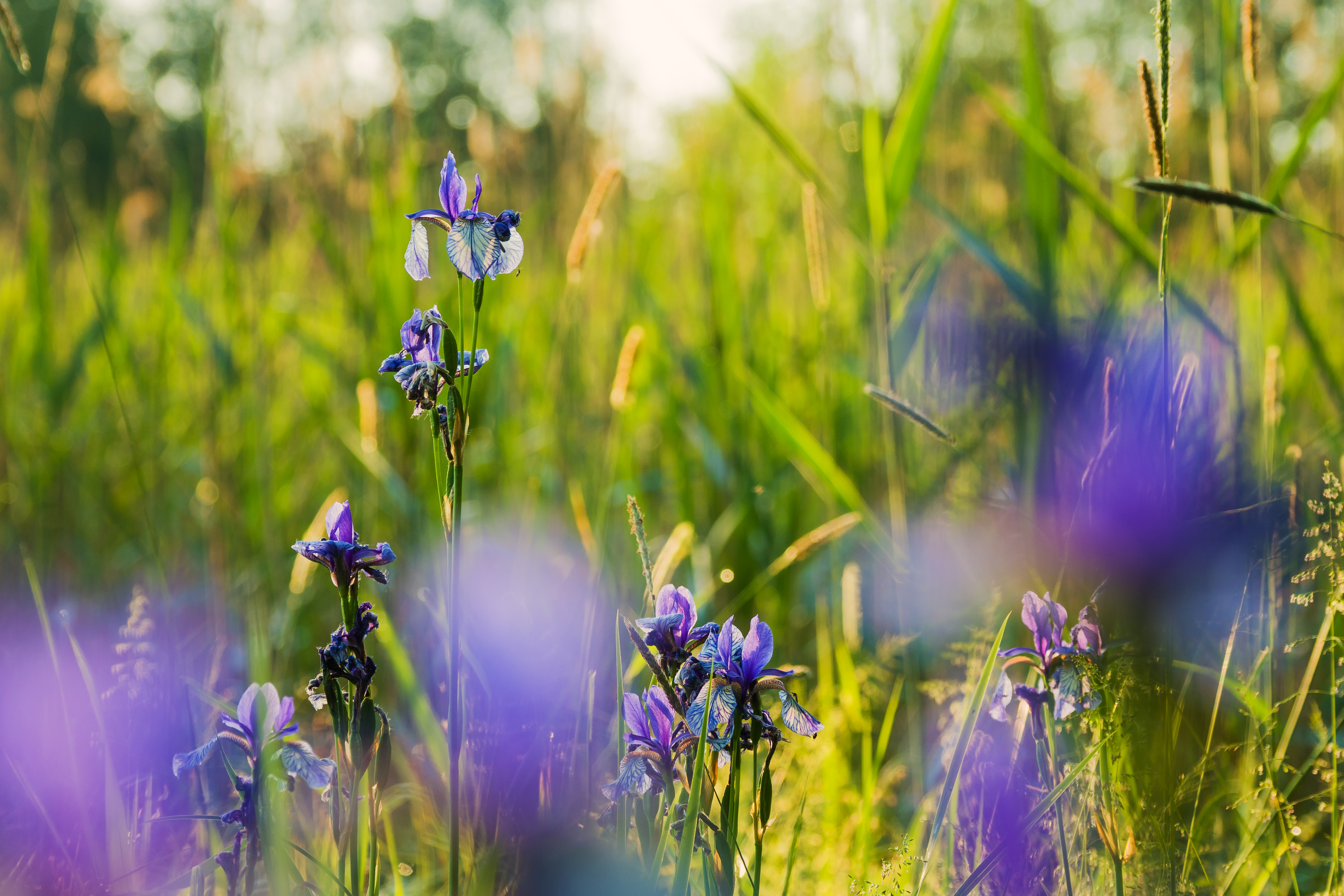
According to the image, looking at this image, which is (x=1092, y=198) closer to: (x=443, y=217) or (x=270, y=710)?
(x=443, y=217)

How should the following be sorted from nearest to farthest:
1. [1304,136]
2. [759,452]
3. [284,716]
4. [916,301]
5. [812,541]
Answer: [284,716]
[812,541]
[1304,136]
[916,301]
[759,452]

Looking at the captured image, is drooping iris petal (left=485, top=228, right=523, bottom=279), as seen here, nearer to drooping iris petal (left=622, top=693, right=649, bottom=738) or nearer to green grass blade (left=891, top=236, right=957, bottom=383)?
drooping iris petal (left=622, top=693, right=649, bottom=738)

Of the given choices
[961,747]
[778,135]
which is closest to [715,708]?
[961,747]

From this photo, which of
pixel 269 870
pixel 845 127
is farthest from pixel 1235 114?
pixel 269 870

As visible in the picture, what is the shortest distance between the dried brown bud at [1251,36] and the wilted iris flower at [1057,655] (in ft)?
2.96

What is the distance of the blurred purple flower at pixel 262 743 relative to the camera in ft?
3.01

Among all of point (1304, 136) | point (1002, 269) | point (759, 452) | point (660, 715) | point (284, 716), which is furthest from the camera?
point (759, 452)

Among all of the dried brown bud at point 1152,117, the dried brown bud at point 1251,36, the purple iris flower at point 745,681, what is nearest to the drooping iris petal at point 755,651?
the purple iris flower at point 745,681

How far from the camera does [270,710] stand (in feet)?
3.25

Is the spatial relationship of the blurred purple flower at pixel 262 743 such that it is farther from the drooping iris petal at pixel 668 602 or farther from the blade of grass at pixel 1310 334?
the blade of grass at pixel 1310 334

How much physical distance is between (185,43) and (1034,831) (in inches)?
523

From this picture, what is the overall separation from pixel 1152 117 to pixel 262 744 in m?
1.17

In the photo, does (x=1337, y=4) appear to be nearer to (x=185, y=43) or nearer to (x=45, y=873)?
(x=45, y=873)

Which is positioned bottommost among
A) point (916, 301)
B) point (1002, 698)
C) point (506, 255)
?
point (1002, 698)
